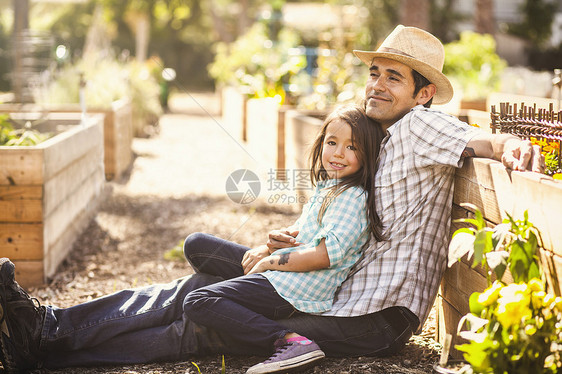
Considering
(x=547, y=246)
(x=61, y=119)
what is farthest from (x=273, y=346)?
(x=61, y=119)

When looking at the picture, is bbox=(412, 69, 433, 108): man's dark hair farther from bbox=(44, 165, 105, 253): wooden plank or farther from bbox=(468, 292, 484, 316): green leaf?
bbox=(44, 165, 105, 253): wooden plank

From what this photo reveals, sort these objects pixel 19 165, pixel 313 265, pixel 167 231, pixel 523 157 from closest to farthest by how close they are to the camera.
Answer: pixel 523 157
pixel 313 265
pixel 19 165
pixel 167 231

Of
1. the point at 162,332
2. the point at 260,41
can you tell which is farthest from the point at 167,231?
the point at 260,41

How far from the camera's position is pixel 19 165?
370cm

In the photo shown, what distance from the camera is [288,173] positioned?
18.7ft

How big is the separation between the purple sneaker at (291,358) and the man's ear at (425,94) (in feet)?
3.48

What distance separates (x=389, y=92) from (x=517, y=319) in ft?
3.82

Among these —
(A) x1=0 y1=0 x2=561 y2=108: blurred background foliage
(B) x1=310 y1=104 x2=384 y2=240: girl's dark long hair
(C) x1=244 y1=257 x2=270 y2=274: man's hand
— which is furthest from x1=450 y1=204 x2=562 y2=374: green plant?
(A) x1=0 y1=0 x2=561 y2=108: blurred background foliage

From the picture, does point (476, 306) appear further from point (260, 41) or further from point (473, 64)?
point (260, 41)

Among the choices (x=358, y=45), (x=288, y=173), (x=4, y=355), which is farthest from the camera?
(x=358, y=45)

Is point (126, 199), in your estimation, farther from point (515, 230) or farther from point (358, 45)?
point (358, 45)

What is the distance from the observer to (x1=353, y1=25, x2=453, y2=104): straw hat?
261cm

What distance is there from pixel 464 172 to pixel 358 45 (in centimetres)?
1601

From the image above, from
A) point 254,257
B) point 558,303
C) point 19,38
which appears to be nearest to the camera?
point 558,303
